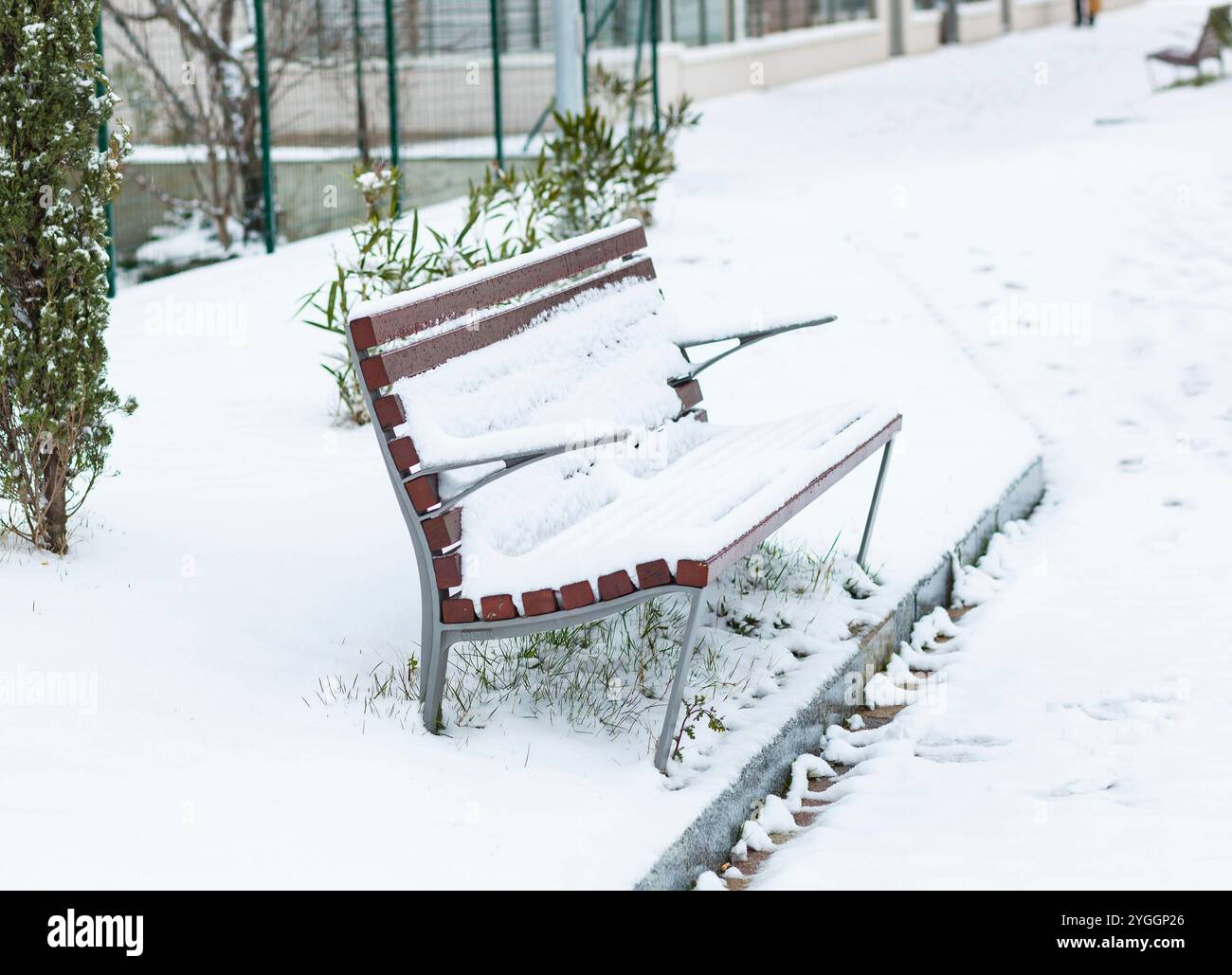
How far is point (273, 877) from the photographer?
2816mm

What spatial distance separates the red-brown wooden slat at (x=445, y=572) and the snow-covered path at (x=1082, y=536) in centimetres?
89

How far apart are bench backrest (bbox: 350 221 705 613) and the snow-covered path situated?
100 cm

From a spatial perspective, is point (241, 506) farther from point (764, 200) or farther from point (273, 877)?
point (764, 200)

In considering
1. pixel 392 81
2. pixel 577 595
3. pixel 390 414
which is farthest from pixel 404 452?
pixel 392 81

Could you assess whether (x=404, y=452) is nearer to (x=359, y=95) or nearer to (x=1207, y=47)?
(x=359, y=95)

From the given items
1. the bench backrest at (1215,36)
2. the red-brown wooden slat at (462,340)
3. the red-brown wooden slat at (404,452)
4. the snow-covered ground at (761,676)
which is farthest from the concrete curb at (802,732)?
the bench backrest at (1215,36)

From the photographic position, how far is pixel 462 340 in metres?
3.69

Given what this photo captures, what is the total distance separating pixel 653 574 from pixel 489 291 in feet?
3.37

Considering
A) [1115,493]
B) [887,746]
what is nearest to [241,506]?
[887,746]

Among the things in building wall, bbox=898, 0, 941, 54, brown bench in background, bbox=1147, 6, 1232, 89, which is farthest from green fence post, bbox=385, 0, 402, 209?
building wall, bbox=898, 0, 941, 54

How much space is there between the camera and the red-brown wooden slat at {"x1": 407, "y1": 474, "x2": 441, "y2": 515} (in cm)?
330

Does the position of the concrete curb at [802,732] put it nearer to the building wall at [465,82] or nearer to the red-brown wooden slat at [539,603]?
the red-brown wooden slat at [539,603]

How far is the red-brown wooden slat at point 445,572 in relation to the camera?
3361 mm

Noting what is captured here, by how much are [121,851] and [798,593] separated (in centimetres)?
222
